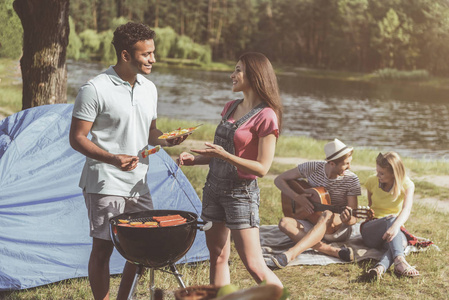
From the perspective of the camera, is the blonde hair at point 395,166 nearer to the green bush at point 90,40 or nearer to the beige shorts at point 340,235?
the beige shorts at point 340,235

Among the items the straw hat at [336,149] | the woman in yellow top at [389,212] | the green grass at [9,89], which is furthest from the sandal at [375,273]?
the green grass at [9,89]

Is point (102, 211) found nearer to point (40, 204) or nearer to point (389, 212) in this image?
point (40, 204)

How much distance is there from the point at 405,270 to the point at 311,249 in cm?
84

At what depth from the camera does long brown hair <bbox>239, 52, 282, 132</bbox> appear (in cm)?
295

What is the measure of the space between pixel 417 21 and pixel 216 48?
2444cm

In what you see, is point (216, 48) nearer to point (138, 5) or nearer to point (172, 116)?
point (138, 5)

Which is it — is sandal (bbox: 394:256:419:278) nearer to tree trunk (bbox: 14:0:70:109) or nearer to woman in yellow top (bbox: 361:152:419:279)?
woman in yellow top (bbox: 361:152:419:279)

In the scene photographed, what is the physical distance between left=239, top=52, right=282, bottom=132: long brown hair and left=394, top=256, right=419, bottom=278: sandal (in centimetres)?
203

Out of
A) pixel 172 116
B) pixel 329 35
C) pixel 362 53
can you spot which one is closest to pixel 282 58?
pixel 329 35

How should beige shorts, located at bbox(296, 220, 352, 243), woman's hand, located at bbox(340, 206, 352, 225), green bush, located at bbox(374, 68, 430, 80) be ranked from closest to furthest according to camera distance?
woman's hand, located at bbox(340, 206, 352, 225), beige shorts, located at bbox(296, 220, 352, 243), green bush, located at bbox(374, 68, 430, 80)

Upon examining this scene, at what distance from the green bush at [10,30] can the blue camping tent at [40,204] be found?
965cm

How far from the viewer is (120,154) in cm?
283

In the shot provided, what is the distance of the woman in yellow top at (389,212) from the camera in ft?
14.5

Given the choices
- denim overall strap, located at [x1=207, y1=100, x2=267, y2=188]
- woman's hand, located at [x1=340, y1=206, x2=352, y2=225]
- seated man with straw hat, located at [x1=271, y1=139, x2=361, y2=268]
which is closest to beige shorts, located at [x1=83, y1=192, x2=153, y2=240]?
denim overall strap, located at [x1=207, y1=100, x2=267, y2=188]
